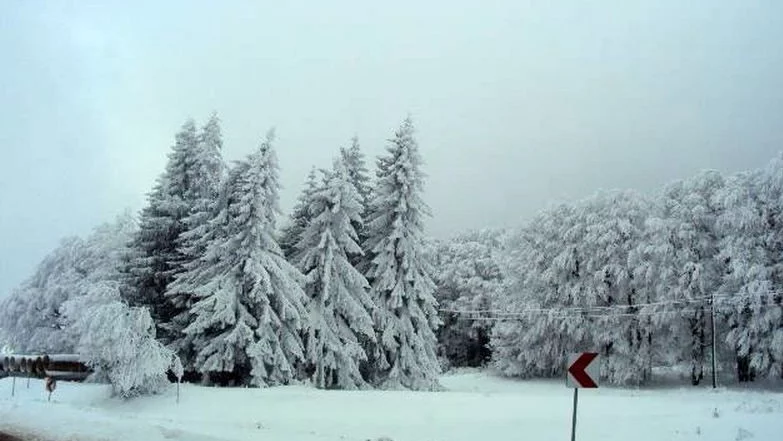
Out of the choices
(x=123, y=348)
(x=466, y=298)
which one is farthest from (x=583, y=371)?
(x=466, y=298)

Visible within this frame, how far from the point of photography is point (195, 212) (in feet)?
123

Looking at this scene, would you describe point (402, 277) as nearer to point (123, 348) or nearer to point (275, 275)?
point (275, 275)

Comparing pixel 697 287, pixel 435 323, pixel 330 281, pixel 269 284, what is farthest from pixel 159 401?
pixel 697 287

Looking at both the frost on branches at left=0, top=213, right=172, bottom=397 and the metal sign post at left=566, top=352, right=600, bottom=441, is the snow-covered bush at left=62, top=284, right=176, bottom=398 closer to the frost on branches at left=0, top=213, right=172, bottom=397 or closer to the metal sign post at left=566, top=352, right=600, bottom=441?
the frost on branches at left=0, top=213, right=172, bottom=397

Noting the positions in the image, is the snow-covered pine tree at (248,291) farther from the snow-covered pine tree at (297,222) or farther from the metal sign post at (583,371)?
the metal sign post at (583,371)

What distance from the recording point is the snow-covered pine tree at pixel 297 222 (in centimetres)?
3788

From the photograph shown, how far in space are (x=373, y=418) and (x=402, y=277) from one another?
16172 mm

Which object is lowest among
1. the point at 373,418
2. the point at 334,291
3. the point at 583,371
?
the point at 373,418

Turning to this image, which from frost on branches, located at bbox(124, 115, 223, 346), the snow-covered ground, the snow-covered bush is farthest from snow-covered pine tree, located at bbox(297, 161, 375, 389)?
the snow-covered bush

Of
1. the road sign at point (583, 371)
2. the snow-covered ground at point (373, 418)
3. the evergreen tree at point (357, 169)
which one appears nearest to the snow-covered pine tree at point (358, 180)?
the evergreen tree at point (357, 169)

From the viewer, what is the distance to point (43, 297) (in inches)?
2216

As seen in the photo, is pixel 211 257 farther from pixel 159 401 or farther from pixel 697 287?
pixel 697 287

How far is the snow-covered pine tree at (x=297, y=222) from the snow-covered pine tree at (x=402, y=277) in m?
3.79

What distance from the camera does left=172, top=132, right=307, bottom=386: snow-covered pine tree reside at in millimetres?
30281
